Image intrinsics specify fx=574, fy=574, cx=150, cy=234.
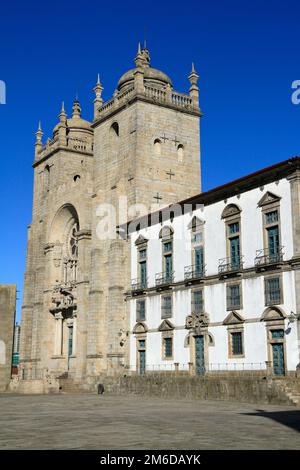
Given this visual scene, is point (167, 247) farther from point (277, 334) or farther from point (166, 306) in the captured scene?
point (277, 334)

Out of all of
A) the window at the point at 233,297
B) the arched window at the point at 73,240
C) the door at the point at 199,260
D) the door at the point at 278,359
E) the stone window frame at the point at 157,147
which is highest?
the stone window frame at the point at 157,147

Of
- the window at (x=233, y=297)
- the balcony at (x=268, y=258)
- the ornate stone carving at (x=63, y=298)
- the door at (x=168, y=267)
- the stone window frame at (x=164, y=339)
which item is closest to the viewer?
the balcony at (x=268, y=258)

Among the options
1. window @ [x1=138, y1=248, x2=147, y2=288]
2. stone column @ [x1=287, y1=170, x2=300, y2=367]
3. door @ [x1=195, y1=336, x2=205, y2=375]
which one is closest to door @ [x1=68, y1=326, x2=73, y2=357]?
window @ [x1=138, y1=248, x2=147, y2=288]

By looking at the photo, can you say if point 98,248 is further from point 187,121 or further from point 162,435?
point 162,435

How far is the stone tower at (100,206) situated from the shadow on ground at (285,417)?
20049 mm

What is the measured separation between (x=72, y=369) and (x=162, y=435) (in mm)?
34835

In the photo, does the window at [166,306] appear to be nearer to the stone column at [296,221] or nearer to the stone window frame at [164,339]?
the stone window frame at [164,339]

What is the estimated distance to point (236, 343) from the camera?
1210 inches

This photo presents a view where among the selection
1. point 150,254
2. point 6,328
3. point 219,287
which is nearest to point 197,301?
point 219,287

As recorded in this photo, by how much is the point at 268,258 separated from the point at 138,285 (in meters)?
12.3

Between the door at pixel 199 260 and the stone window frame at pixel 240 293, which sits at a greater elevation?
the door at pixel 199 260

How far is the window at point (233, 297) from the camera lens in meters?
30.7

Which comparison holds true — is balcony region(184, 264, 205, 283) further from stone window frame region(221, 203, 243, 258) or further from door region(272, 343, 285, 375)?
door region(272, 343, 285, 375)

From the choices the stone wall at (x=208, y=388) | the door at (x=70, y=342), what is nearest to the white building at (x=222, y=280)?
the stone wall at (x=208, y=388)
